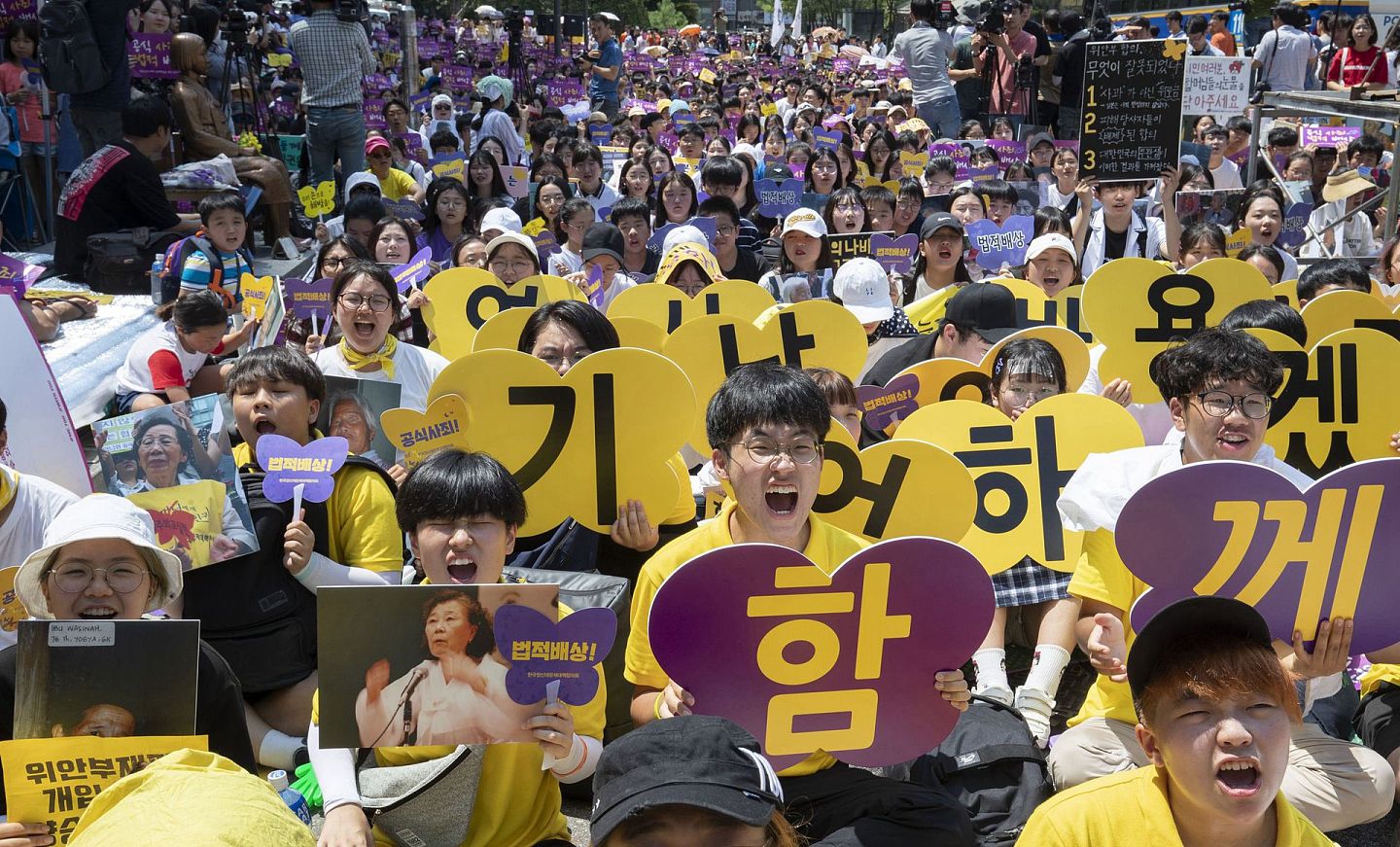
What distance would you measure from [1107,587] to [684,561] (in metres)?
1.09

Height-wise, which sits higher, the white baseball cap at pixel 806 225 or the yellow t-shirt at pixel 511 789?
the white baseball cap at pixel 806 225

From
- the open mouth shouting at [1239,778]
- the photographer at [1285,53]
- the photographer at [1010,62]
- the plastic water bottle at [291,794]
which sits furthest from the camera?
the photographer at [1285,53]

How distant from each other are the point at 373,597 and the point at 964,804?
65.7 inches

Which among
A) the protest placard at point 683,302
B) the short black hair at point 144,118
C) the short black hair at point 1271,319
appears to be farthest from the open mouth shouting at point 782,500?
the short black hair at point 144,118

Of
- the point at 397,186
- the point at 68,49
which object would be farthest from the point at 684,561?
the point at 397,186

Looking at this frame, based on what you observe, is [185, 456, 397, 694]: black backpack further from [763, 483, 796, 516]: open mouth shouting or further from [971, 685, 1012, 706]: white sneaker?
[971, 685, 1012, 706]: white sneaker

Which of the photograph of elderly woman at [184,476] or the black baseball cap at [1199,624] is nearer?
the black baseball cap at [1199,624]

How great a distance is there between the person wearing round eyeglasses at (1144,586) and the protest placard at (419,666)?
5.01 feet

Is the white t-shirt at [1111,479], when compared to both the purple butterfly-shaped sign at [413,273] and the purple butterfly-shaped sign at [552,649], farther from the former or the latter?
the purple butterfly-shaped sign at [413,273]

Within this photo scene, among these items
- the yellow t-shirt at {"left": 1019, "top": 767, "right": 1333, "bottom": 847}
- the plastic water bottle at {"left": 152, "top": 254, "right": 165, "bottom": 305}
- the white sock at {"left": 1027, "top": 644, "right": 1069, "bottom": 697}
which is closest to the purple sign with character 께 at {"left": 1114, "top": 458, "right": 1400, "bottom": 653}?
the yellow t-shirt at {"left": 1019, "top": 767, "right": 1333, "bottom": 847}

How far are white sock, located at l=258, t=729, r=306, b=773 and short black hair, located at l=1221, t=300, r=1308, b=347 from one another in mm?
3428

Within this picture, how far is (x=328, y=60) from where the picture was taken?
10.8m

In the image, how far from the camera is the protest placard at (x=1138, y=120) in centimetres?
761

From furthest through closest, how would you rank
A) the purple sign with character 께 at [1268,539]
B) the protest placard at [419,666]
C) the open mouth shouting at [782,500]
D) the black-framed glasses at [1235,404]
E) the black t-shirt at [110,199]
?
1. the black t-shirt at [110,199]
2. the black-framed glasses at [1235,404]
3. the open mouth shouting at [782,500]
4. the purple sign with character 께 at [1268,539]
5. the protest placard at [419,666]
